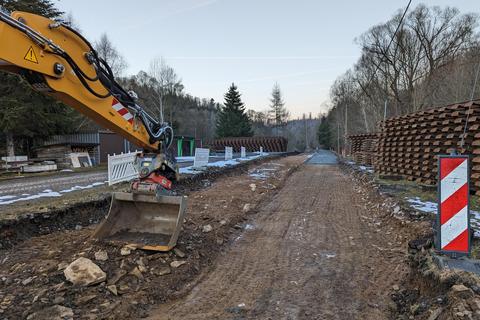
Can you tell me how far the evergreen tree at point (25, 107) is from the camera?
66.7ft

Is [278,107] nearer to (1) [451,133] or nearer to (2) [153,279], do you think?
(1) [451,133]

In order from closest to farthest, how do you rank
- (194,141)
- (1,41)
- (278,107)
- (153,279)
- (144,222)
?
(1,41)
(153,279)
(144,222)
(194,141)
(278,107)

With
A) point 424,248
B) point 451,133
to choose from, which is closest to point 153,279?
point 424,248

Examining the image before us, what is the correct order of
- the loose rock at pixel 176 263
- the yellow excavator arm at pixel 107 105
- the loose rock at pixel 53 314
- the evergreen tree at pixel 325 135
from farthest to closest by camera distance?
the evergreen tree at pixel 325 135 < the loose rock at pixel 176 263 < the yellow excavator arm at pixel 107 105 < the loose rock at pixel 53 314

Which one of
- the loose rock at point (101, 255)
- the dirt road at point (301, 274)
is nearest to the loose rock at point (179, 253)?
the dirt road at point (301, 274)

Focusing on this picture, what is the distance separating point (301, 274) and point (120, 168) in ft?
28.3

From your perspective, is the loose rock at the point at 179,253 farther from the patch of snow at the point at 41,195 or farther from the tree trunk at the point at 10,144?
the tree trunk at the point at 10,144

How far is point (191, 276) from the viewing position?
4473 millimetres

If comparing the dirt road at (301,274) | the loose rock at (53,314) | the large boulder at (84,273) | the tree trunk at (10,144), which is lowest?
the dirt road at (301,274)

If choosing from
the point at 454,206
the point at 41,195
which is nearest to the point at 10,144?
the point at 41,195

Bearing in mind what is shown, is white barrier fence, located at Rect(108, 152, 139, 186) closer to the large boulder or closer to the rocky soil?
the rocky soil

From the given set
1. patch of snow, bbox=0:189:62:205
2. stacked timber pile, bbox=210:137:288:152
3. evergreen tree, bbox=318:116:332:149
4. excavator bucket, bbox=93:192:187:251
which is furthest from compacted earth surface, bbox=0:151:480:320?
evergreen tree, bbox=318:116:332:149

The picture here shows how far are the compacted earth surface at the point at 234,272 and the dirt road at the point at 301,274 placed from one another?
0.01 m

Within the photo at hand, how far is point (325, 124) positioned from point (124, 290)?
96.0 meters
